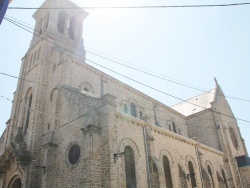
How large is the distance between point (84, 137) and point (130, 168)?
319 centimetres

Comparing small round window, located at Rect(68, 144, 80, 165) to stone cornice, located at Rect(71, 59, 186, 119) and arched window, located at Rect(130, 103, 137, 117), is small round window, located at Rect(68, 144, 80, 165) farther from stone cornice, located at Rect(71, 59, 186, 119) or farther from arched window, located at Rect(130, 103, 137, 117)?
arched window, located at Rect(130, 103, 137, 117)

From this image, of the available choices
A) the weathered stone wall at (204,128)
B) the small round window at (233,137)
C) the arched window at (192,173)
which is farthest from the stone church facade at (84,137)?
the small round window at (233,137)

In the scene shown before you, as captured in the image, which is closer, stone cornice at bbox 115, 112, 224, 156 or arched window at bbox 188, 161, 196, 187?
stone cornice at bbox 115, 112, 224, 156

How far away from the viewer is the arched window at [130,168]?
1205 centimetres

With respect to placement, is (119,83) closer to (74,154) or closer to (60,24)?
(60,24)

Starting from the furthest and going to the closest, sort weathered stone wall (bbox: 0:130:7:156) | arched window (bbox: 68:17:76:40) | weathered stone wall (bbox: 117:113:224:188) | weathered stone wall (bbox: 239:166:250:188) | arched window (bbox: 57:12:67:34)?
arched window (bbox: 68:17:76:40) → weathered stone wall (bbox: 239:166:250:188) → arched window (bbox: 57:12:67:34) → weathered stone wall (bbox: 0:130:7:156) → weathered stone wall (bbox: 117:113:224:188)

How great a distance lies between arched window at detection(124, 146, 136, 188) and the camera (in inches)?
475

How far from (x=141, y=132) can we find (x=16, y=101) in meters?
11.8

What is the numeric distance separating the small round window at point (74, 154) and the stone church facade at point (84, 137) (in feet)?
0.17

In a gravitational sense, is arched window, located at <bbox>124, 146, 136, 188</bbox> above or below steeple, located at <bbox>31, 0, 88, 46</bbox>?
below

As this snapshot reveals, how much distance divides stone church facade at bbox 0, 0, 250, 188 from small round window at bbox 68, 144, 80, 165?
5 centimetres

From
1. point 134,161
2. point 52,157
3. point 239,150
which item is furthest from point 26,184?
point 239,150

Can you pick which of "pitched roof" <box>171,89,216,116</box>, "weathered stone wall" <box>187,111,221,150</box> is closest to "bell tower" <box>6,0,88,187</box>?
"weathered stone wall" <box>187,111,221,150</box>

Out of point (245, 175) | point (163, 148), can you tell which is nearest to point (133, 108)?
point (163, 148)
